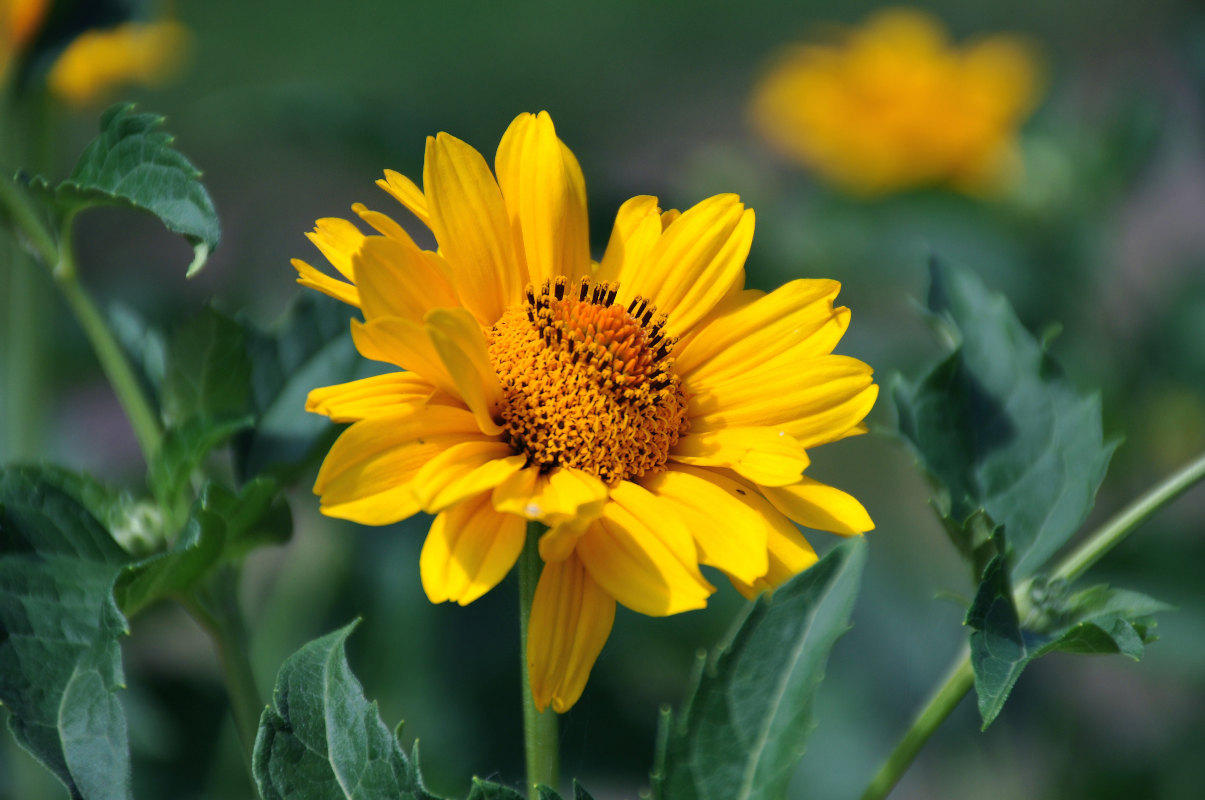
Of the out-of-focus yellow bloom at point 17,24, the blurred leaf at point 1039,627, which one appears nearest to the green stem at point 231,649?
the blurred leaf at point 1039,627

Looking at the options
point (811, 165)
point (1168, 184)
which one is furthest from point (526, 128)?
point (1168, 184)

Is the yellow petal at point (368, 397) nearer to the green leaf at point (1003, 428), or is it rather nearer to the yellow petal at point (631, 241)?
the yellow petal at point (631, 241)

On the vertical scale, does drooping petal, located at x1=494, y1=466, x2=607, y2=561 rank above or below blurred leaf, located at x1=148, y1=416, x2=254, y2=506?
above

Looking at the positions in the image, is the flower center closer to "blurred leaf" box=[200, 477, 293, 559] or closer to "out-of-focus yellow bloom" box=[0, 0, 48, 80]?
"blurred leaf" box=[200, 477, 293, 559]

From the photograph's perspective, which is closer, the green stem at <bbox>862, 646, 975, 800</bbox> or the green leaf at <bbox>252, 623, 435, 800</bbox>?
the green leaf at <bbox>252, 623, 435, 800</bbox>

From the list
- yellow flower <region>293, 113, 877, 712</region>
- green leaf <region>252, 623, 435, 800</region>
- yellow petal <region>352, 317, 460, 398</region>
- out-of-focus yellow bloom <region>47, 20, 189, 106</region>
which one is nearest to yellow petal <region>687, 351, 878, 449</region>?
yellow flower <region>293, 113, 877, 712</region>

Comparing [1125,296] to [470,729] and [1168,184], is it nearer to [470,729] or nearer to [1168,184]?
[470,729]
